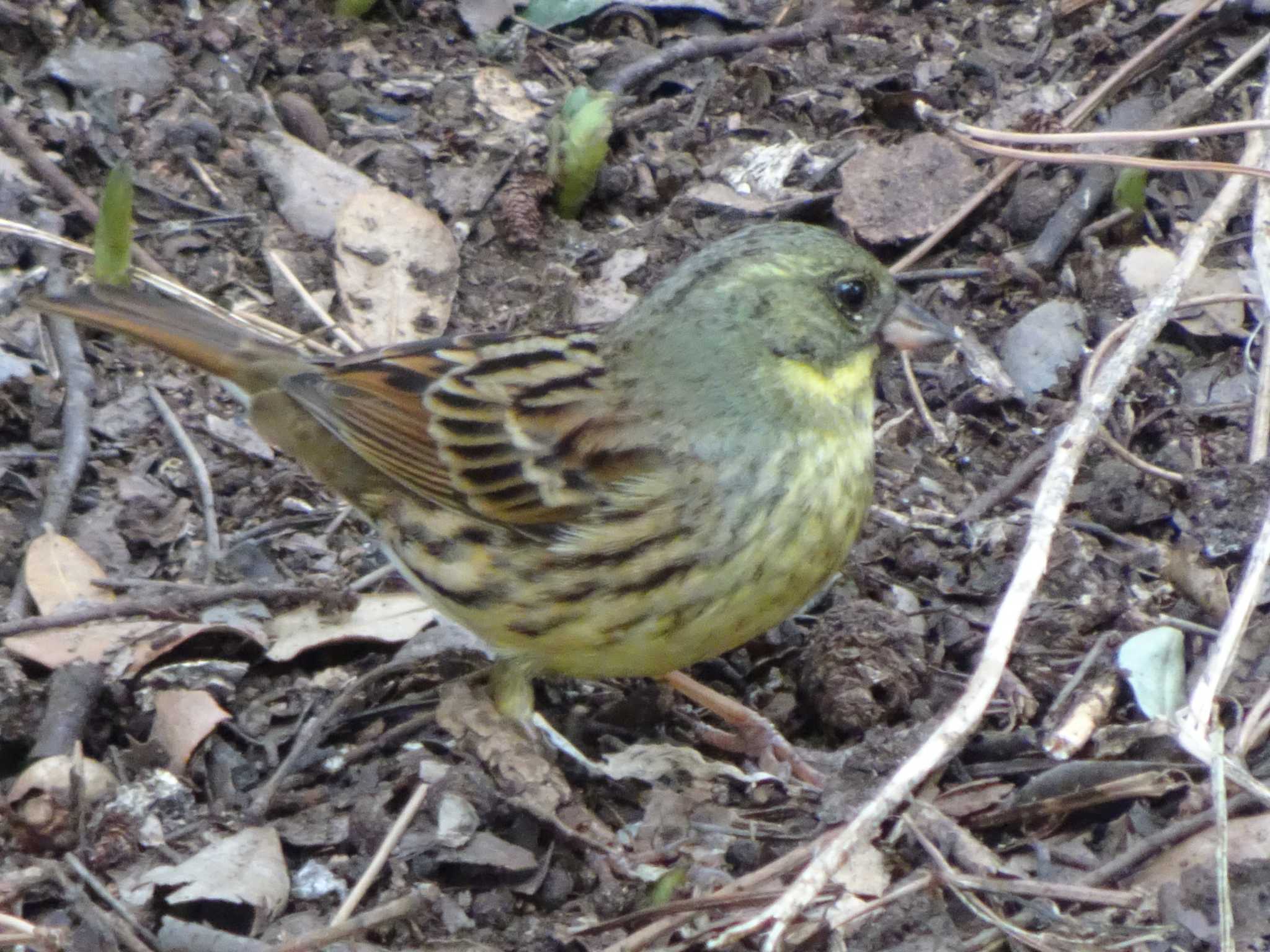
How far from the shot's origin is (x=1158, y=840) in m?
3.34

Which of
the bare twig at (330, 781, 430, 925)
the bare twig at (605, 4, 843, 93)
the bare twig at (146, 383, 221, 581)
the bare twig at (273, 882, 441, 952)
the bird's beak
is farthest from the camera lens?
the bare twig at (605, 4, 843, 93)

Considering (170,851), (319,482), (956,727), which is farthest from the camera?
(319,482)

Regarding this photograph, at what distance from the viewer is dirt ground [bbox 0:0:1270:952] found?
351cm

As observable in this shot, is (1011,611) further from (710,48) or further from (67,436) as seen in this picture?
(710,48)

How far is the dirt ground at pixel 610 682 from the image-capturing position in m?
3.51

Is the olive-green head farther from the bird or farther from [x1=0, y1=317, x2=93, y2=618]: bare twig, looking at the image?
[x1=0, y1=317, x2=93, y2=618]: bare twig

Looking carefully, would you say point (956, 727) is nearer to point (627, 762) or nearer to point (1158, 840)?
point (1158, 840)

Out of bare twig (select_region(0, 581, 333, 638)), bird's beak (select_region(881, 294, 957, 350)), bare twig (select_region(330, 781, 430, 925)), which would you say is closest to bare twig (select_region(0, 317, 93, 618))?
bare twig (select_region(0, 581, 333, 638))

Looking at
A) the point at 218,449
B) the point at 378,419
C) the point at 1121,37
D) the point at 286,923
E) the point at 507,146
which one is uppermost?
the point at 1121,37

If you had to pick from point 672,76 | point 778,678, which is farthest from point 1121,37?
point 778,678

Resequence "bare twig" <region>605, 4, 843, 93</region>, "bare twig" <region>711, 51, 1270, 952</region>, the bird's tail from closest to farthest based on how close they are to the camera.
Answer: "bare twig" <region>711, 51, 1270, 952</region> < the bird's tail < "bare twig" <region>605, 4, 843, 93</region>

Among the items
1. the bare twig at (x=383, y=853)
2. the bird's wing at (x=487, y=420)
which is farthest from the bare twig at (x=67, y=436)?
the bare twig at (x=383, y=853)

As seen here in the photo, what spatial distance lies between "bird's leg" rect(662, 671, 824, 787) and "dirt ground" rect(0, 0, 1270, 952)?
0.04 m

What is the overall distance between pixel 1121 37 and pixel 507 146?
6.34ft
